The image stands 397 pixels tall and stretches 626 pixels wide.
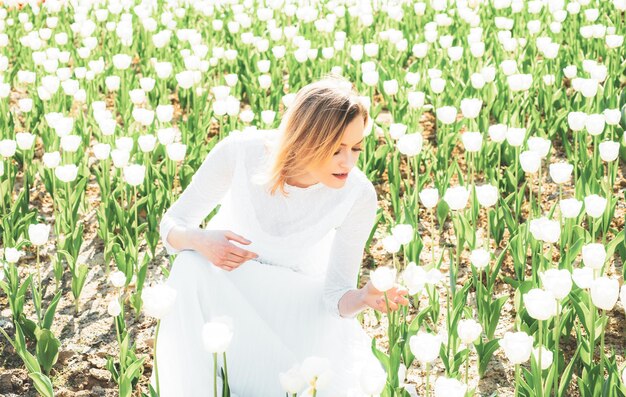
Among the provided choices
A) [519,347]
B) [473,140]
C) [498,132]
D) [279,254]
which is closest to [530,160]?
[473,140]

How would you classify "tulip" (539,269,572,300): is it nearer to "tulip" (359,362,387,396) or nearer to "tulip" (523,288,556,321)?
"tulip" (523,288,556,321)

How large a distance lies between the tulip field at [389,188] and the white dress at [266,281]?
95mm

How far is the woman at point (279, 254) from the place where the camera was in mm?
2604

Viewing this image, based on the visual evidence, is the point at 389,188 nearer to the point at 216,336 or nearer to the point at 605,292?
the point at 605,292

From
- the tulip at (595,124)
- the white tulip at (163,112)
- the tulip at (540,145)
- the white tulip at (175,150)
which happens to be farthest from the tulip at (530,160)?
the white tulip at (163,112)

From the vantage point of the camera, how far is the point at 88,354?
3.28 meters

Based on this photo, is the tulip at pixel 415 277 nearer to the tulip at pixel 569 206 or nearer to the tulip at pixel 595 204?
the tulip at pixel 569 206

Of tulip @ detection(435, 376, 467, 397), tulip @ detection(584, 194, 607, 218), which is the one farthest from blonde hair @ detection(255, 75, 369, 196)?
tulip @ detection(584, 194, 607, 218)

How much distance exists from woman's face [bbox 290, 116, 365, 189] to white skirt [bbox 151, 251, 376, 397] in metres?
0.38

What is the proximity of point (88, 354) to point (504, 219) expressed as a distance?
5.77 ft

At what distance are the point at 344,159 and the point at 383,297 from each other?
42 centimetres

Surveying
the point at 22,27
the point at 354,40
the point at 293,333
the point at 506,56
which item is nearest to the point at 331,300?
the point at 293,333

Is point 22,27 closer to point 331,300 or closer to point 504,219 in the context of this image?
point 504,219

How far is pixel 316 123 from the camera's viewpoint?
2.58m
